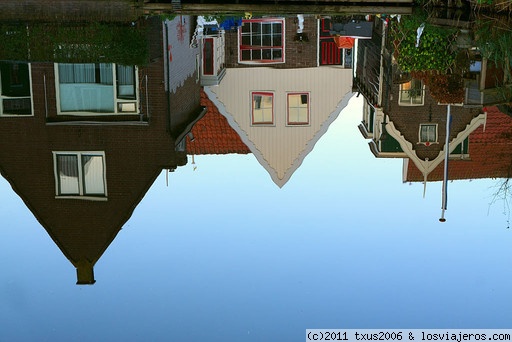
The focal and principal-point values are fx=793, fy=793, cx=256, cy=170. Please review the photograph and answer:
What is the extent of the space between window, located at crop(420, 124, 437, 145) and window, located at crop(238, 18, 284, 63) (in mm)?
9025

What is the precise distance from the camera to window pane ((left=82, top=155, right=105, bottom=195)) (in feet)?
55.5

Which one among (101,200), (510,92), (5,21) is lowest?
(101,200)

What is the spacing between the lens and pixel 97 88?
2033 cm

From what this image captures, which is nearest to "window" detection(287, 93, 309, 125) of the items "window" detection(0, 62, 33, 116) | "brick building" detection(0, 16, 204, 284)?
"brick building" detection(0, 16, 204, 284)

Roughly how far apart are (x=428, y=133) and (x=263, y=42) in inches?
403

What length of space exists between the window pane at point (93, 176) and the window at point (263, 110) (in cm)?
1026

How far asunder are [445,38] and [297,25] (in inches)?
416

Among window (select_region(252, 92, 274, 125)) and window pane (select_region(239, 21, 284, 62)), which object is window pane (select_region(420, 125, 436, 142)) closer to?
window (select_region(252, 92, 274, 125))

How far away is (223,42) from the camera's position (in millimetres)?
30031

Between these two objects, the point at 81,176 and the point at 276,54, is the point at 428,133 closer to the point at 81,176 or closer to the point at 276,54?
the point at 276,54

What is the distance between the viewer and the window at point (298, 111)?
26.6 m

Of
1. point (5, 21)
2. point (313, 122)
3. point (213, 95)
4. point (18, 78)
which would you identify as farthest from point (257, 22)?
point (18, 78)

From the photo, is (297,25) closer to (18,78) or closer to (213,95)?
(213,95)

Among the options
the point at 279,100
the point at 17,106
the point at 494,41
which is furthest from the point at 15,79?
the point at 494,41
